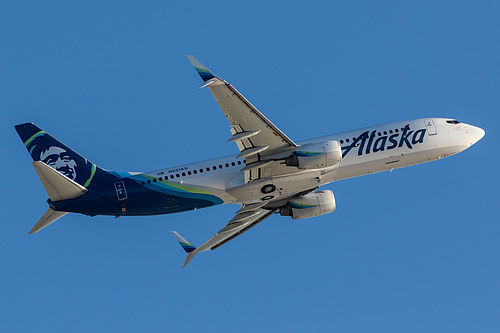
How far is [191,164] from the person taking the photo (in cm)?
5772

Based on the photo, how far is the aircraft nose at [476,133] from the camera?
6197cm

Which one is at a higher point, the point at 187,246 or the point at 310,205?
the point at 310,205

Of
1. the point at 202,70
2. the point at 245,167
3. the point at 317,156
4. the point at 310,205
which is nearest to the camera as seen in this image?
the point at 202,70

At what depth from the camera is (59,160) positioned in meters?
57.1

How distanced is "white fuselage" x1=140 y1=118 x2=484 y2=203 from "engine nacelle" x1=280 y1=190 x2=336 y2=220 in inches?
70.8

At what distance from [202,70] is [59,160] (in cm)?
1507

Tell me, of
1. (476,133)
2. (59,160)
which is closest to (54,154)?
(59,160)

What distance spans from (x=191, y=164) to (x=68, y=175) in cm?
932

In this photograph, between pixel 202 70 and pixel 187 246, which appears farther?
pixel 187 246

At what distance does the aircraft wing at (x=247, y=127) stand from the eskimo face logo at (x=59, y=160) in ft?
43.1

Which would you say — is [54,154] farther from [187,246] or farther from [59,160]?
[187,246]

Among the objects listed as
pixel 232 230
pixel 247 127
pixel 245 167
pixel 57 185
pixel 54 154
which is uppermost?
pixel 54 154

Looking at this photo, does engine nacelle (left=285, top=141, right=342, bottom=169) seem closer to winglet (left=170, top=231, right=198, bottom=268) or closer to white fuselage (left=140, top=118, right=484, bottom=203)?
white fuselage (left=140, top=118, right=484, bottom=203)

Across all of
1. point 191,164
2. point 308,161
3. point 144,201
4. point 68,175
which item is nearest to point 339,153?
point 308,161
